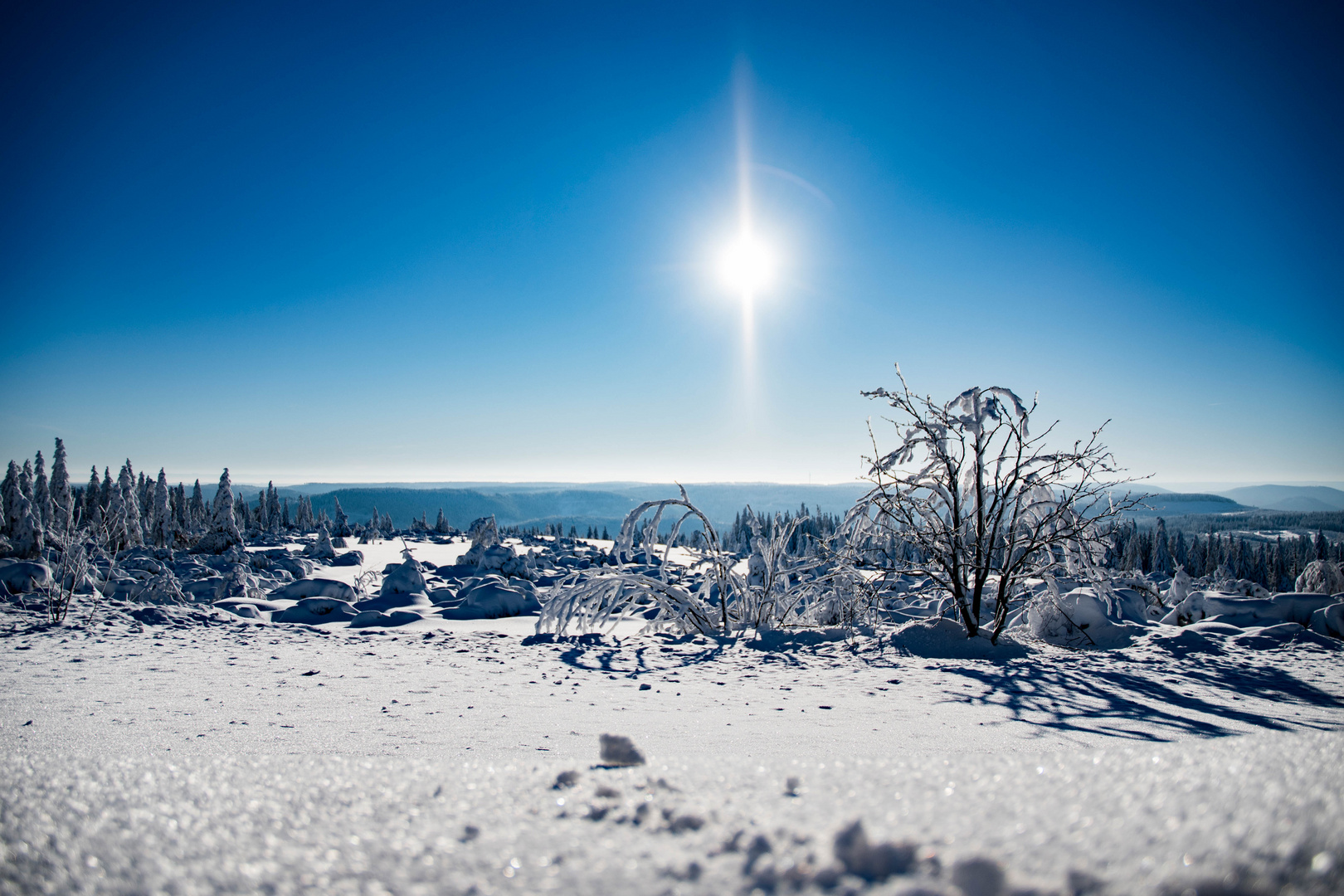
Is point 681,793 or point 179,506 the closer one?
point 681,793

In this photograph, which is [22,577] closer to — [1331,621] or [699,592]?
[699,592]

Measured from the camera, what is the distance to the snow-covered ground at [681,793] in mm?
1074

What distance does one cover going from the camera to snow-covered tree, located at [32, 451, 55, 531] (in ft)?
139

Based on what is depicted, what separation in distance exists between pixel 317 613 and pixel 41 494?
61.4 meters

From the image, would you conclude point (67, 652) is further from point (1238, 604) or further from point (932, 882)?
point (1238, 604)

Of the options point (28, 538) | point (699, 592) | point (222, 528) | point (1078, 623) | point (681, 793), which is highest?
point (681, 793)

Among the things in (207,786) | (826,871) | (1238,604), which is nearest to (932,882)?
(826,871)

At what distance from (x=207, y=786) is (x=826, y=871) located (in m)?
1.79

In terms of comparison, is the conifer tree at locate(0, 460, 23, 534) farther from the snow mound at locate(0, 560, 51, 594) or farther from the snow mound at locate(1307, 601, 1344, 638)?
the snow mound at locate(1307, 601, 1344, 638)

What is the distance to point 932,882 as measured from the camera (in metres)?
1.00

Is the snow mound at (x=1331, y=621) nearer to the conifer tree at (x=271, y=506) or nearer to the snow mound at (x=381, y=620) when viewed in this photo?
the snow mound at (x=381, y=620)

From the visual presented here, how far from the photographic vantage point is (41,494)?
48375 mm

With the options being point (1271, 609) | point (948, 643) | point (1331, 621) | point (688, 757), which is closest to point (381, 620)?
point (688, 757)

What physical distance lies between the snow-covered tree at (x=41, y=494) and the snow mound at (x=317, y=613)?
46447mm
